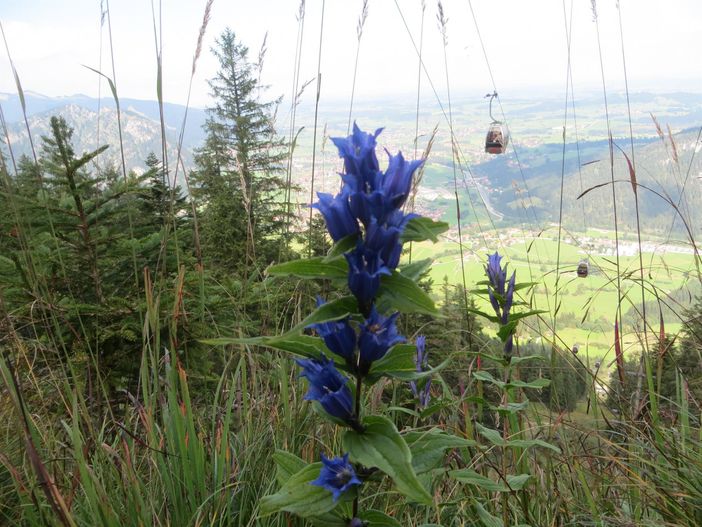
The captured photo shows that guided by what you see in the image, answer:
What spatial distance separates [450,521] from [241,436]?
2.84 ft

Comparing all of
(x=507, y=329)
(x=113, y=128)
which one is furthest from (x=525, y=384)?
(x=113, y=128)

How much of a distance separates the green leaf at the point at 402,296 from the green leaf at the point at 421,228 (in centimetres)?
8

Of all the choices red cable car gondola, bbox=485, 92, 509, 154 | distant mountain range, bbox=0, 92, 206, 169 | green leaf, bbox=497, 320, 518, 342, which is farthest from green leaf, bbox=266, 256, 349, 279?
red cable car gondola, bbox=485, 92, 509, 154

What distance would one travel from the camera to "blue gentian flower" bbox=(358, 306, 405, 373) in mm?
945

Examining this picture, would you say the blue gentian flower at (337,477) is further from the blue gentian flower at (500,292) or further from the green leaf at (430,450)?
the blue gentian flower at (500,292)

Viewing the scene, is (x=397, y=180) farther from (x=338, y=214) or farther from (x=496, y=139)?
(x=496, y=139)

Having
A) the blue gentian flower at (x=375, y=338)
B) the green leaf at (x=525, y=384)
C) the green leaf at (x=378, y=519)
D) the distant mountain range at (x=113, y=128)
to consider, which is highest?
the distant mountain range at (x=113, y=128)

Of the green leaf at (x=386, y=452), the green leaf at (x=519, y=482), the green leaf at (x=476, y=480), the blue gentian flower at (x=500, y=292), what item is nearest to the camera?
the green leaf at (x=386, y=452)

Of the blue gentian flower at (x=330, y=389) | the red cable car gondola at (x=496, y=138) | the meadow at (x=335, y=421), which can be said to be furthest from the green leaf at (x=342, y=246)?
the red cable car gondola at (x=496, y=138)

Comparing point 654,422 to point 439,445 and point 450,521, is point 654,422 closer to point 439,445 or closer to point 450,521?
point 450,521

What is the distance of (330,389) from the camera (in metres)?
1.00

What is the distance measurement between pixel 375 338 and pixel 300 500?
33cm

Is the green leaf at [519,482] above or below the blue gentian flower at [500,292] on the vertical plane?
below

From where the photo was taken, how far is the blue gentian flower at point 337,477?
3.12 ft
